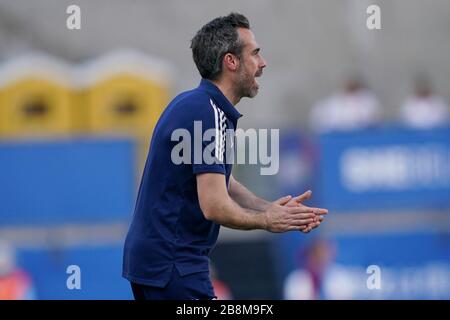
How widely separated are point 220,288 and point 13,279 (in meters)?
2.21

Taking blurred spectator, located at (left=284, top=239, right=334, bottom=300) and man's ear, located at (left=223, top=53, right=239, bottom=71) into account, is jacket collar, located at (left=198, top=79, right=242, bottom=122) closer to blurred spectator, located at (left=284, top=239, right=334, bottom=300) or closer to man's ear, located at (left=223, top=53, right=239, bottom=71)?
man's ear, located at (left=223, top=53, right=239, bottom=71)

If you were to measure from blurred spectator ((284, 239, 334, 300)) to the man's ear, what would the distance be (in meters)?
6.35

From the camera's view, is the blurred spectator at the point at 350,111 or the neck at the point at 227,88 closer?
the neck at the point at 227,88

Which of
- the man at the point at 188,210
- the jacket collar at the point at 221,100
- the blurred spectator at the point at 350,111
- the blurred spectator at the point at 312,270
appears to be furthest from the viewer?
the blurred spectator at the point at 350,111

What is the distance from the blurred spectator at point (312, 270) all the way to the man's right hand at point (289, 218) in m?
6.43

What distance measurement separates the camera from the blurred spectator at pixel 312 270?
11.6 metres

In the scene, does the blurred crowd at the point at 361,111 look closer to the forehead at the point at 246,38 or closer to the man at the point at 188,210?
the forehead at the point at 246,38

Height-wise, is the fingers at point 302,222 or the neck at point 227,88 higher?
the neck at point 227,88

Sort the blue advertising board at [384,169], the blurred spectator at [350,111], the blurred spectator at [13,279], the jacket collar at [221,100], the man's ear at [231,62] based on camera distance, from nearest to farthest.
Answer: the jacket collar at [221,100] → the man's ear at [231,62] → the blurred spectator at [13,279] → the blue advertising board at [384,169] → the blurred spectator at [350,111]

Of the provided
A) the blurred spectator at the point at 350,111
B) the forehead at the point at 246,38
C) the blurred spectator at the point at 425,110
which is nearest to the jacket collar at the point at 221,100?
the forehead at the point at 246,38

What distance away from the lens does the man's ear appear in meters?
5.44

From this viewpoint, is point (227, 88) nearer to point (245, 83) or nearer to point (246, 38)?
point (245, 83)
